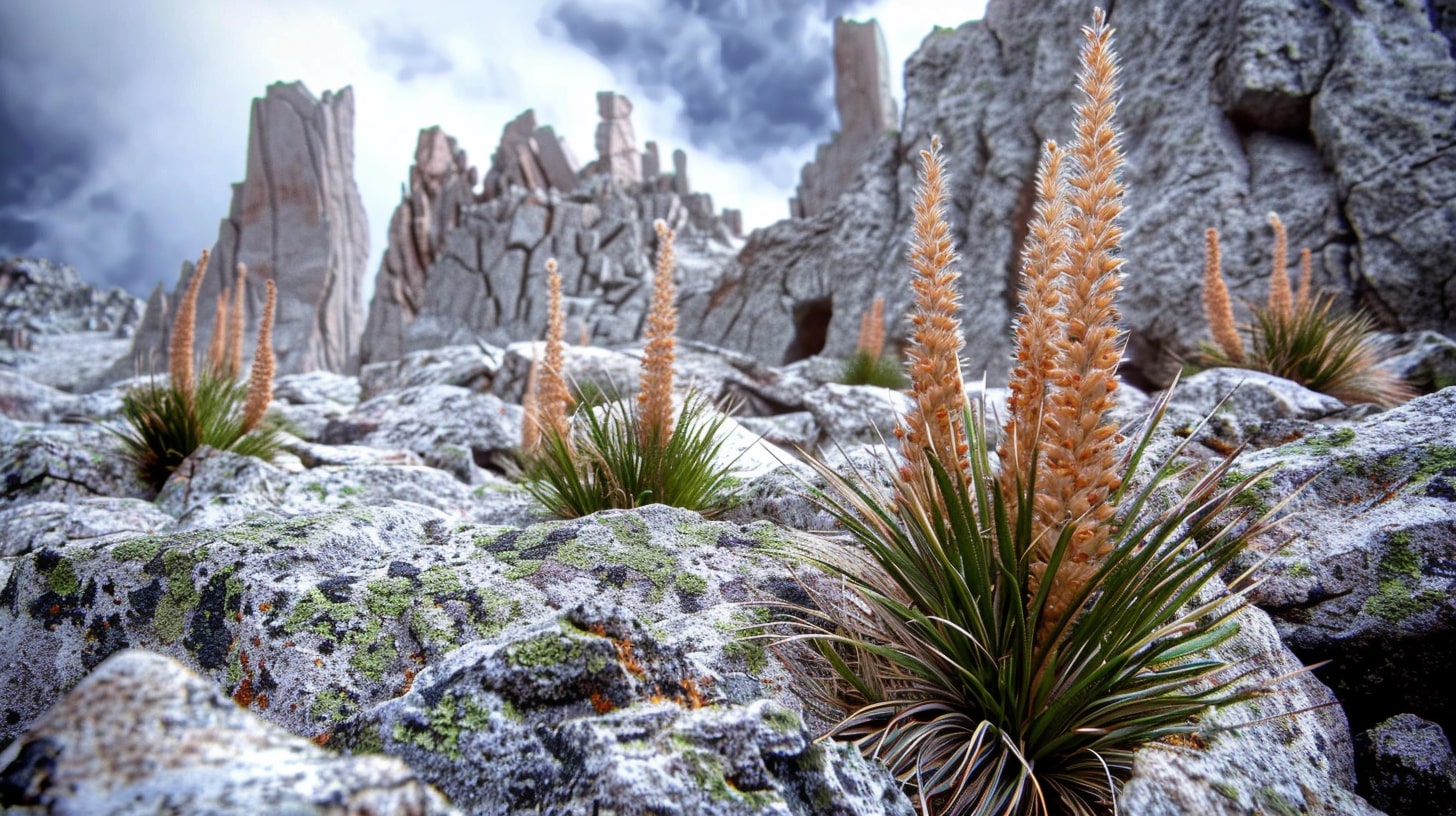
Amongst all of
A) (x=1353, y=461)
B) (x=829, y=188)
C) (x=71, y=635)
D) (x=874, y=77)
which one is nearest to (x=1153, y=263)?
(x=1353, y=461)

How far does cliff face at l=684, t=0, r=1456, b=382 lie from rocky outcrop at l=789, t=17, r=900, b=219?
2463cm

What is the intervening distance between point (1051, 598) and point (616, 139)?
181 ft

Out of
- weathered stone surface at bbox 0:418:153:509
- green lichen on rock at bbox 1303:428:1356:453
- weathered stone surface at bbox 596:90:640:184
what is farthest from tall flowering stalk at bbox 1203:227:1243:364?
weathered stone surface at bbox 596:90:640:184

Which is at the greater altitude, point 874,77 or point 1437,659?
point 874,77

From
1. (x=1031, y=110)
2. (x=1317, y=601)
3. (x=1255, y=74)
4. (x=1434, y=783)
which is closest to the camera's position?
(x=1434, y=783)

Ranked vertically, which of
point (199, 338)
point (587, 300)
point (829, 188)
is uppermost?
point (829, 188)

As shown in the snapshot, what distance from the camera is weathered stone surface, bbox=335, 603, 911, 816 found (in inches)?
65.2

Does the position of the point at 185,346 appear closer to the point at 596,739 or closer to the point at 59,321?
the point at 596,739

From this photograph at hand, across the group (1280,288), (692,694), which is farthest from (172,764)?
(1280,288)

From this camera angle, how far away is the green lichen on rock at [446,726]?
1.83 m

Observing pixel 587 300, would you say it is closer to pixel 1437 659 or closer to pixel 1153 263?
pixel 1153 263

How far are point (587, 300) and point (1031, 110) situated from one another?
23.2 m

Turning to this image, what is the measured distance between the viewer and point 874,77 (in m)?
42.9

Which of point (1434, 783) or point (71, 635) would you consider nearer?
point (1434, 783)
